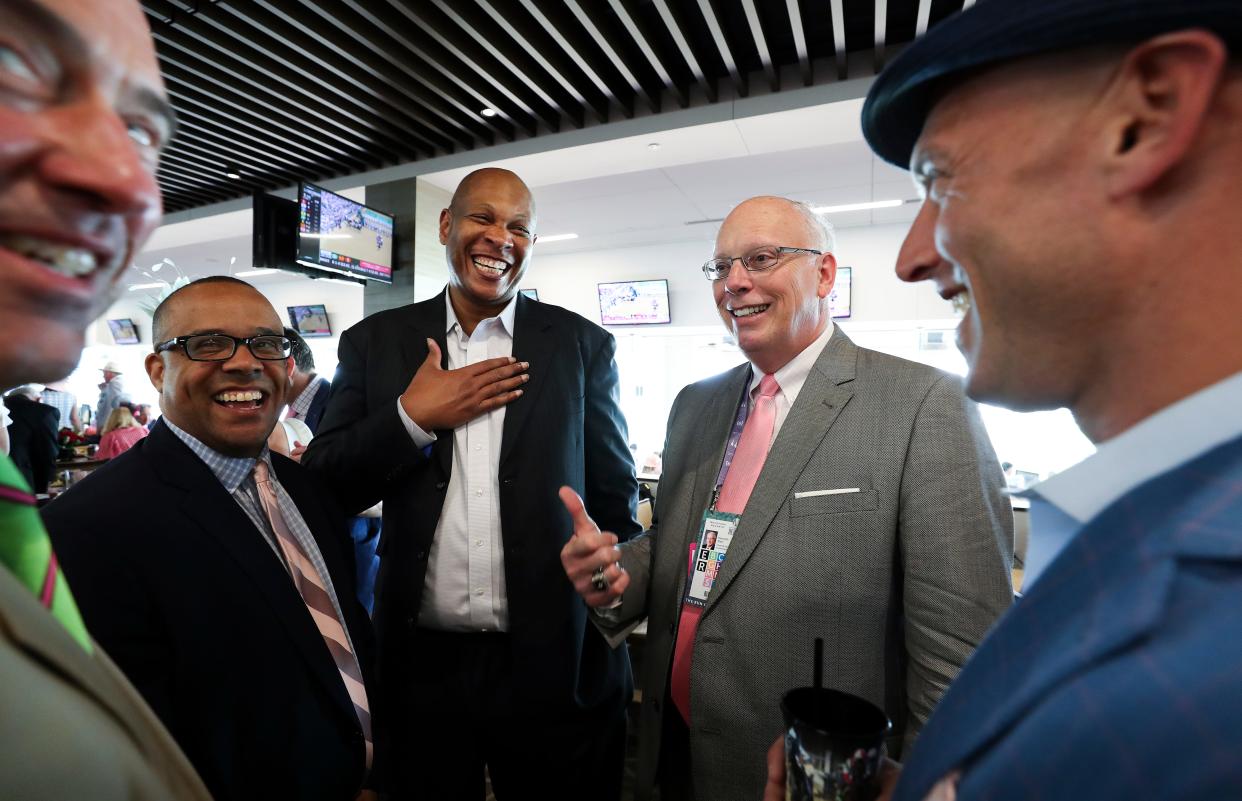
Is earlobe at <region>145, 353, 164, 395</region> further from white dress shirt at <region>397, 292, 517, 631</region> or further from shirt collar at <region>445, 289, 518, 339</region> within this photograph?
shirt collar at <region>445, 289, 518, 339</region>

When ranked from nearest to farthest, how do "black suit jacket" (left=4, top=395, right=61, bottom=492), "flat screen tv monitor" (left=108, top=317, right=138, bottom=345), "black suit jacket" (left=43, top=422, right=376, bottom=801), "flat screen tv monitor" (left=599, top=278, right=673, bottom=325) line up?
"black suit jacket" (left=43, top=422, right=376, bottom=801) → "black suit jacket" (left=4, top=395, right=61, bottom=492) → "flat screen tv monitor" (left=599, top=278, right=673, bottom=325) → "flat screen tv monitor" (left=108, top=317, right=138, bottom=345)

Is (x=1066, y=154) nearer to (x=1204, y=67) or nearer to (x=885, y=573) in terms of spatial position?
(x=1204, y=67)

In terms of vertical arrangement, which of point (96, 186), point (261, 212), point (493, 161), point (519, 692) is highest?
point (493, 161)

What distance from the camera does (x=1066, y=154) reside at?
0.54m

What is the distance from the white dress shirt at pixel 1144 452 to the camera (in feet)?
1.47

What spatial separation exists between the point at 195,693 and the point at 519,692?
30.2 inches

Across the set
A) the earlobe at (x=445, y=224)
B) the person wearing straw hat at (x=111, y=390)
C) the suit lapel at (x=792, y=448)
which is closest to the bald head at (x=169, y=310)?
the earlobe at (x=445, y=224)

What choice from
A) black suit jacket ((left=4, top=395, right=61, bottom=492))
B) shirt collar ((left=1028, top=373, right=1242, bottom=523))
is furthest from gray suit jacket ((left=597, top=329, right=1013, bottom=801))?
black suit jacket ((left=4, top=395, right=61, bottom=492))

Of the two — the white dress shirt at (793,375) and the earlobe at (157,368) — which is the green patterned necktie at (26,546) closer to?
the earlobe at (157,368)

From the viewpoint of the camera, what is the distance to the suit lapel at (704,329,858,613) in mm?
1372

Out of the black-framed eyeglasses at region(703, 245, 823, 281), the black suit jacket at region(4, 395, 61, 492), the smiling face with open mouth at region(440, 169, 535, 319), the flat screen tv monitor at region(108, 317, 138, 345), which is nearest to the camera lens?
the black-framed eyeglasses at region(703, 245, 823, 281)

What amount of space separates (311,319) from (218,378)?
11.3m

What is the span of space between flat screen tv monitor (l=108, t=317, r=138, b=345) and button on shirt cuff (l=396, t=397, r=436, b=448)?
1641 centimetres

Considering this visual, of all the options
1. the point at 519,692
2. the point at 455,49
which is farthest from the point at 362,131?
the point at 519,692
